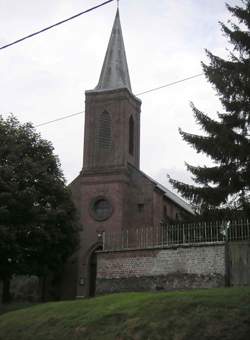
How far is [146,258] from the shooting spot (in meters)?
25.0

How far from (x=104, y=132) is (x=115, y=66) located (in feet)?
20.0

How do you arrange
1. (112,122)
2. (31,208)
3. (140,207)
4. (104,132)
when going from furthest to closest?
(104,132) < (112,122) < (140,207) < (31,208)

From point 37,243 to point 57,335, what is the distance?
671 inches

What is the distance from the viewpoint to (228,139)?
20.8 meters

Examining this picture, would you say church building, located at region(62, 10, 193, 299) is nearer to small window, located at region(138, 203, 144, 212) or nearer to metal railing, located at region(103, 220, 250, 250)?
small window, located at region(138, 203, 144, 212)

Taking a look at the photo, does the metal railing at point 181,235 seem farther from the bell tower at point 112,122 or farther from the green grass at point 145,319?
the bell tower at point 112,122

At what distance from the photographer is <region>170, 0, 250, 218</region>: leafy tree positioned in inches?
798

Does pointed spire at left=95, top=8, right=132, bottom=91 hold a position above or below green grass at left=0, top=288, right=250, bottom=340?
above

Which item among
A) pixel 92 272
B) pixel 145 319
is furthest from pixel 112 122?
pixel 145 319

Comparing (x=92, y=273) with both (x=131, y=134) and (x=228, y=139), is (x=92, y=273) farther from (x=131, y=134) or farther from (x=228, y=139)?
(x=228, y=139)

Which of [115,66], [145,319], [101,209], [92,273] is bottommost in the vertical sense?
[145,319]

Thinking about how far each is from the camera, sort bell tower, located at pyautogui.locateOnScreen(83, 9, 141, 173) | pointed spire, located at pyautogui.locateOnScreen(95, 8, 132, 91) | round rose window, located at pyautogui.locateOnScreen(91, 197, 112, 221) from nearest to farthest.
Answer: round rose window, located at pyautogui.locateOnScreen(91, 197, 112, 221), bell tower, located at pyautogui.locateOnScreen(83, 9, 141, 173), pointed spire, located at pyautogui.locateOnScreen(95, 8, 132, 91)

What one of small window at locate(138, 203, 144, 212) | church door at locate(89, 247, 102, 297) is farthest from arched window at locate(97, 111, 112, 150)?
church door at locate(89, 247, 102, 297)

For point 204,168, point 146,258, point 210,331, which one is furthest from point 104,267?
point 210,331
